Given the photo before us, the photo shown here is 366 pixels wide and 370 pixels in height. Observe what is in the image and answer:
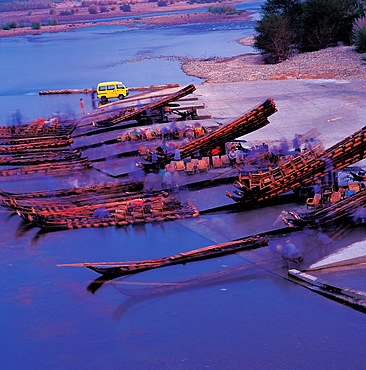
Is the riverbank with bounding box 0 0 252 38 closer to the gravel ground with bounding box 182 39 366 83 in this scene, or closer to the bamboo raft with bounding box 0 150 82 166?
the gravel ground with bounding box 182 39 366 83

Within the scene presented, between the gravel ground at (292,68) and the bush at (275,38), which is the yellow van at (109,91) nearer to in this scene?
the gravel ground at (292,68)

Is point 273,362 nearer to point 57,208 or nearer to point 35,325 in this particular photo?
point 35,325

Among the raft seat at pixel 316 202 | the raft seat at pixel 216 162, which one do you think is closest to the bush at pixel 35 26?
the raft seat at pixel 216 162

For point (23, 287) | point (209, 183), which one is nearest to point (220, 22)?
point (209, 183)

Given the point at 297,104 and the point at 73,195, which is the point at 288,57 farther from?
the point at 73,195

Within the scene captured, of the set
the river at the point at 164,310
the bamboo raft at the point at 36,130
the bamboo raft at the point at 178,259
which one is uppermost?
the bamboo raft at the point at 178,259

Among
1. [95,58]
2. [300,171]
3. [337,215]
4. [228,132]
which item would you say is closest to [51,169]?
[228,132]
